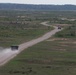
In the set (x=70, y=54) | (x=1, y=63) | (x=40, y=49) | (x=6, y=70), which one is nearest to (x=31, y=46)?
(x=40, y=49)

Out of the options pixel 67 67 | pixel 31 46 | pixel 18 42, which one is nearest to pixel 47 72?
pixel 67 67

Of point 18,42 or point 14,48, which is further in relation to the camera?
point 18,42

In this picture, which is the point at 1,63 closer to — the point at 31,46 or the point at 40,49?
the point at 40,49

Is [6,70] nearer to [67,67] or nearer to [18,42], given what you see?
[67,67]

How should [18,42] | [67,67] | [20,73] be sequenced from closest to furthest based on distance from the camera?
[20,73]
[67,67]
[18,42]

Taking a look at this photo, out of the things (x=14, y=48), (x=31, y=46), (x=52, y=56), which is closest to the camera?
(x=52, y=56)

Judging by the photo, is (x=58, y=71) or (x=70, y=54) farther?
(x=70, y=54)

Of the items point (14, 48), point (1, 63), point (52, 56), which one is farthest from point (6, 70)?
point (14, 48)

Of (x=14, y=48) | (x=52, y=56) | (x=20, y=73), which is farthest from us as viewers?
(x=14, y=48)

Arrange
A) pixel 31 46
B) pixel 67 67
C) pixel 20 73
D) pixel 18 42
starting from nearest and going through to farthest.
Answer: pixel 20 73
pixel 67 67
pixel 31 46
pixel 18 42
